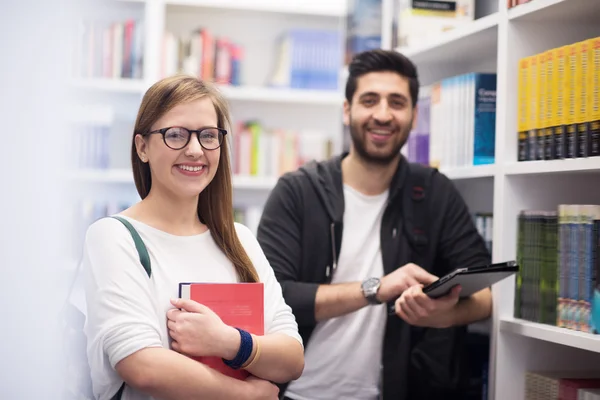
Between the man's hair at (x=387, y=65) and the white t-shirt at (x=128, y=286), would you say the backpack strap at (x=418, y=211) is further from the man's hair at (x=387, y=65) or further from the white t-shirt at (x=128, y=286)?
the white t-shirt at (x=128, y=286)

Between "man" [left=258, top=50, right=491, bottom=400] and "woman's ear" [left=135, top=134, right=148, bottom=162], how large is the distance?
0.78m

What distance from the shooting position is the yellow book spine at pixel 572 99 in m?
1.95

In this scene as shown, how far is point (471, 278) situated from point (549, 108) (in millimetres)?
534

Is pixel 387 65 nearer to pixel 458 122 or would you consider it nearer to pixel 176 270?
pixel 458 122

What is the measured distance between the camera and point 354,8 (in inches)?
133

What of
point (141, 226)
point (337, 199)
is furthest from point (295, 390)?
point (141, 226)

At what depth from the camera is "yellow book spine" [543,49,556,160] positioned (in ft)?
6.68

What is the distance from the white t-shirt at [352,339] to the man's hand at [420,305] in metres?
0.18

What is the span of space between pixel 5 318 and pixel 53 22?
421 mm

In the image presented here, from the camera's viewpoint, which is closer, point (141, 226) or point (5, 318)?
point (5, 318)

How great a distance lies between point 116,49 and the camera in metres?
4.14

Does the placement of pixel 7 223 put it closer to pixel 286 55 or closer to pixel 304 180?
→ pixel 304 180

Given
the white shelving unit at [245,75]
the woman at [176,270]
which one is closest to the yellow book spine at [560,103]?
the woman at [176,270]

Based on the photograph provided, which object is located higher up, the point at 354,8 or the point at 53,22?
the point at 354,8
